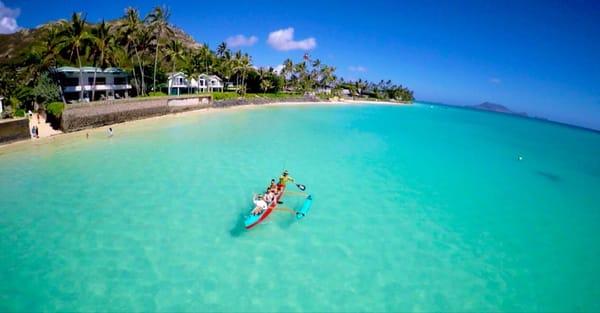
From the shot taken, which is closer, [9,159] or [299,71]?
[9,159]

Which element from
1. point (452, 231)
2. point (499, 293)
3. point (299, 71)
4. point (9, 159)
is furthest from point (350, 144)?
point (299, 71)

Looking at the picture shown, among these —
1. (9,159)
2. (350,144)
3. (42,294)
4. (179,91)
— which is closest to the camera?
(42,294)

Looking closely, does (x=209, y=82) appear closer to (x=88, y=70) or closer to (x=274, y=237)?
(x=88, y=70)

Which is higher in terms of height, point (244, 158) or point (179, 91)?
point (179, 91)

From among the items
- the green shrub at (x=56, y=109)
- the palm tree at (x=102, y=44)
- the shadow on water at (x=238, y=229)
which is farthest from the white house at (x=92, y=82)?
the shadow on water at (x=238, y=229)

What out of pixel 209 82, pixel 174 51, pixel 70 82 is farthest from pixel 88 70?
pixel 209 82

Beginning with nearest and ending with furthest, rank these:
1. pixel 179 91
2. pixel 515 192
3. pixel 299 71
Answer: pixel 515 192 → pixel 179 91 → pixel 299 71

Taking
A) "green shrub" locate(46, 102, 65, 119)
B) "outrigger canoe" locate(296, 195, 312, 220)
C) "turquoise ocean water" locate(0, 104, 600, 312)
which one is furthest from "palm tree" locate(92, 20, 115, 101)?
"outrigger canoe" locate(296, 195, 312, 220)

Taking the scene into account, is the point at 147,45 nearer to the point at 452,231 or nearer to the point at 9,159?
the point at 9,159

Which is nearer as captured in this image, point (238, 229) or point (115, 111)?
point (238, 229)
